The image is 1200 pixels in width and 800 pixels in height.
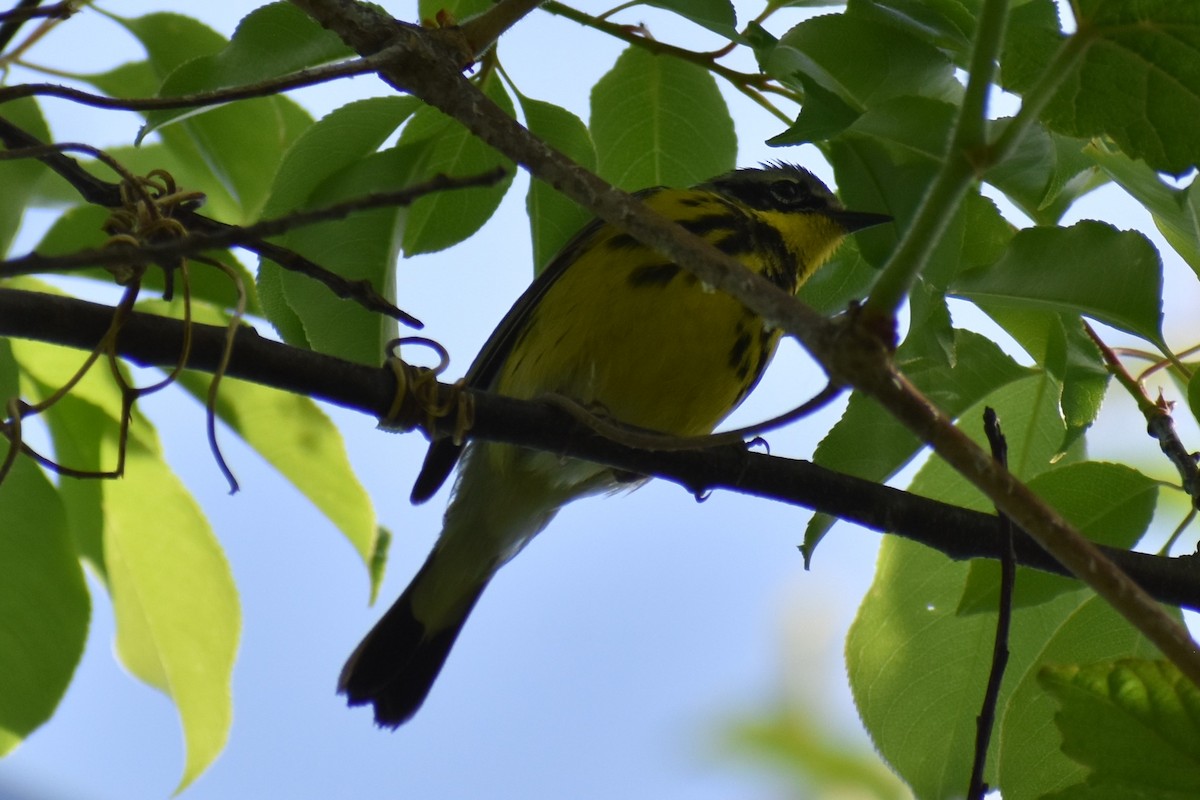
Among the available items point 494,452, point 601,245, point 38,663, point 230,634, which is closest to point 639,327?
point 601,245

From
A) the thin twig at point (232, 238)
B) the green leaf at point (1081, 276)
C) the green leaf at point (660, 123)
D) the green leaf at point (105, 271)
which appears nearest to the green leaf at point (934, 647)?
the green leaf at point (1081, 276)

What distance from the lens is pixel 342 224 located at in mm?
2287

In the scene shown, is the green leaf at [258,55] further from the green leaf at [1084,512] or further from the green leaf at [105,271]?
the green leaf at [1084,512]

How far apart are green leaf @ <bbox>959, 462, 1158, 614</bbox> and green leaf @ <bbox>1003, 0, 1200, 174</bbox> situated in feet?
2.25

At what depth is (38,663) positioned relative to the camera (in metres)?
2.12

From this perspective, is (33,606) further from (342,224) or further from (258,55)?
(258,55)

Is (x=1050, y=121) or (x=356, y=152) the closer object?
(x=1050, y=121)

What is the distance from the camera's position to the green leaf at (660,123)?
2.51 m

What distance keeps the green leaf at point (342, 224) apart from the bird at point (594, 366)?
23.2 inches

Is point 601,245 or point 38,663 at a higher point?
point 601,245

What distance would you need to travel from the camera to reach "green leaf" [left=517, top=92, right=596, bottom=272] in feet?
7.91

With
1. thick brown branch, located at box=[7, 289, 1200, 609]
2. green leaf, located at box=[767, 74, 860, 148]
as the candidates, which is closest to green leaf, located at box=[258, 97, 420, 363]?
thick brown branch, located at box=[7, 289, 1200, 609]

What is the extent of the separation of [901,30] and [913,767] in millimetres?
1220

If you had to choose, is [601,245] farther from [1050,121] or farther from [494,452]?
[1050,121]
